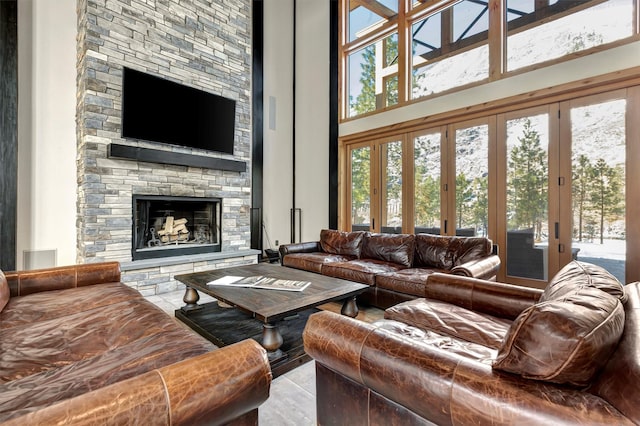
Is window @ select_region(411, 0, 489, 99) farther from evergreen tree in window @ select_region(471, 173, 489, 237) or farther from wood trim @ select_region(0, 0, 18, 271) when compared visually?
wood trim @ select_region(0, 0, 18, 271)

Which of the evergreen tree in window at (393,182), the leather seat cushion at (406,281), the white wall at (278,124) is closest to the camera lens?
the leather seat cushion at (406,281)

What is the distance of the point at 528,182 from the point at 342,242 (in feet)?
7.81

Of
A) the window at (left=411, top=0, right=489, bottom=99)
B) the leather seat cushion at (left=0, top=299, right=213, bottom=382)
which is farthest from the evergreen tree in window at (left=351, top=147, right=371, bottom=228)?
the leather seat cushion at (left=0, top=299, right=213, bottom=382)

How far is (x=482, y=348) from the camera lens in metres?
1.35

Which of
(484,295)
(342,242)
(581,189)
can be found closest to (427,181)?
(342,242)

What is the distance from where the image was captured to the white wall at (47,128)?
3559 millimetres

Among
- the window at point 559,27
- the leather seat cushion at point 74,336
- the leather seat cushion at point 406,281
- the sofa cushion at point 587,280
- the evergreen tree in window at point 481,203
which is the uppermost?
the window at point 559,27

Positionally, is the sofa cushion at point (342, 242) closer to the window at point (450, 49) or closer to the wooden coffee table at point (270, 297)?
the wooden coffee table at point (270, 297)

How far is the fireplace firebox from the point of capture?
4.02 m

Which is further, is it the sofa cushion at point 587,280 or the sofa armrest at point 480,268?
the sofa armrest at point 480,268

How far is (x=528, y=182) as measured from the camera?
367cm

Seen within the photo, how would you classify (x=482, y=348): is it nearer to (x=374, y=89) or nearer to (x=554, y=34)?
(x=554, y=34)

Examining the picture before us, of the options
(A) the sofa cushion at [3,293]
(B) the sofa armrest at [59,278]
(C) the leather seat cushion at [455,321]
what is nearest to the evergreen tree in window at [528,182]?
(C) the leather seat cushion at [455,321]

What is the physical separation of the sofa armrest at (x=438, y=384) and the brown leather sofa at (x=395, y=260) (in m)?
1.52
